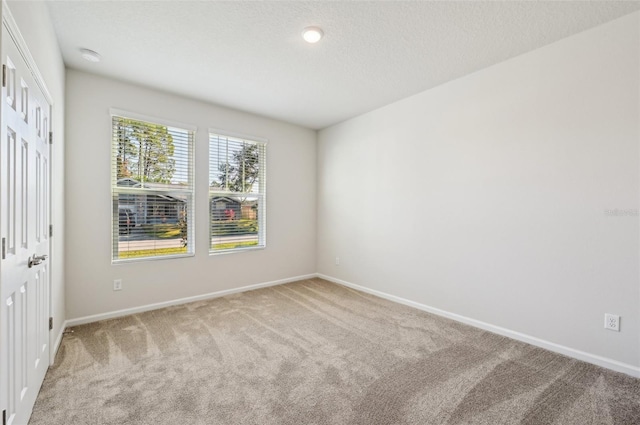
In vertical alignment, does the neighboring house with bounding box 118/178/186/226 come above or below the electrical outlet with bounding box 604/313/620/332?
above

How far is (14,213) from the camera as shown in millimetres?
1444

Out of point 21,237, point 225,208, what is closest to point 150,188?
point 225,208

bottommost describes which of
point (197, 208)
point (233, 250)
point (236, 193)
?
point (233, 250)

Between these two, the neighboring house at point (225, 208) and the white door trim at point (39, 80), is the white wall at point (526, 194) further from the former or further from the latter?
the white door trim at point (39, 80)

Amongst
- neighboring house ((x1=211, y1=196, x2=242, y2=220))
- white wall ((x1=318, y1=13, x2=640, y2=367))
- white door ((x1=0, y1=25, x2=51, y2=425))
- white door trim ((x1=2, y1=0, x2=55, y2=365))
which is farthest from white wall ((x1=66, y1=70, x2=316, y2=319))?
white wall ((x1=318, y1=13, x2=640, y2=367))

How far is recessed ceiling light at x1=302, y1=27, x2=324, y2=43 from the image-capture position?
232 cm

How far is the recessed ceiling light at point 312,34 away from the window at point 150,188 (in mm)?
2060

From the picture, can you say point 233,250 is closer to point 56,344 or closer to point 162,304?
point 162,304

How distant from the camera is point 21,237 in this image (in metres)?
1.55

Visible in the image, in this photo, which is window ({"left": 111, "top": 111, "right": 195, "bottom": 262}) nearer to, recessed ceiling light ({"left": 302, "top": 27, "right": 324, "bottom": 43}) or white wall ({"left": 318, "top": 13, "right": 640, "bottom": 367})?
recessed ceiling light ({"left": 302, "top": 27, "right": 324, "bottom": 43})

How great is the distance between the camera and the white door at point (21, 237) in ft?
4.29

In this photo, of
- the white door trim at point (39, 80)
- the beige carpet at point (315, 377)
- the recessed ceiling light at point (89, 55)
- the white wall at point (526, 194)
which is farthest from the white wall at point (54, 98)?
the white wall at point (526, 194)

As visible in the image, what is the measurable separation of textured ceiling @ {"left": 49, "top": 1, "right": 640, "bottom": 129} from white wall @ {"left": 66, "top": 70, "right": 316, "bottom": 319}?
0.33m

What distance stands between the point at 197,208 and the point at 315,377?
262 cm
